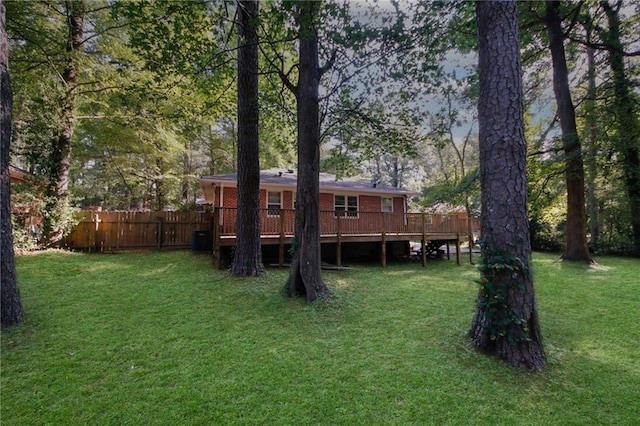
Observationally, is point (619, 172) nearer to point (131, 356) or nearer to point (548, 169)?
point (548, 169)

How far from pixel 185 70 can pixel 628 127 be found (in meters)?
15.4

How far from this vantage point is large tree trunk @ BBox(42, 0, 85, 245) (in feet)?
31.2

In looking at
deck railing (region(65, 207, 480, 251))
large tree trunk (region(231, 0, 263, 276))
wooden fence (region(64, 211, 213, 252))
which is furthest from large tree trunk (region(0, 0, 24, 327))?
wooden fence (region(64, 211, 213, 252))

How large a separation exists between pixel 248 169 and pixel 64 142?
323 inches

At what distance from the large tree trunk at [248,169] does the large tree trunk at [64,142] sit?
6.91 m

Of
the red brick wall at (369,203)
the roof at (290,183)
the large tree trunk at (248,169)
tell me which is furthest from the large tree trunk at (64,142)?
the red brick wall at (369,203)

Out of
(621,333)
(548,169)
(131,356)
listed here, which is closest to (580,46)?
(548,169)

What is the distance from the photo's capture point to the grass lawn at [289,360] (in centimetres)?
257

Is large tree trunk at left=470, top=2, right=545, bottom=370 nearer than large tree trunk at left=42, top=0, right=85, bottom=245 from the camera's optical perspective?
Yes

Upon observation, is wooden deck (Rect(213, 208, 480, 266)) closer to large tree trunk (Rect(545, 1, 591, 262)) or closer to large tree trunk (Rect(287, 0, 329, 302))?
large tree trunk (Rect(287, 0, 329, 302))

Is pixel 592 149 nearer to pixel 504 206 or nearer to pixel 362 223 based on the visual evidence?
pixel 362 223

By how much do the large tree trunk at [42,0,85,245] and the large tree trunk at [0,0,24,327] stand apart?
23.6ft

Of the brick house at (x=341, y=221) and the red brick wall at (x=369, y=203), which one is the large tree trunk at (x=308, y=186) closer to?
the brick house at (x=341, y=221)

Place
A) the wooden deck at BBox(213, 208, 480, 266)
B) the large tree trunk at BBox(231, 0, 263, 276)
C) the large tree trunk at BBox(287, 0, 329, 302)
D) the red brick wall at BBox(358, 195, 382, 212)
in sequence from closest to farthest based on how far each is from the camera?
1. the large tree trunk at BBox(287, 0, 329, 302)
2. the large tree trunk at BBox(231, 0, 263, 276)
3. the wooden deck at BBox(213, 208, 480, 266)
4. the red brick wall at BBox(358, 195, 382, 212)
